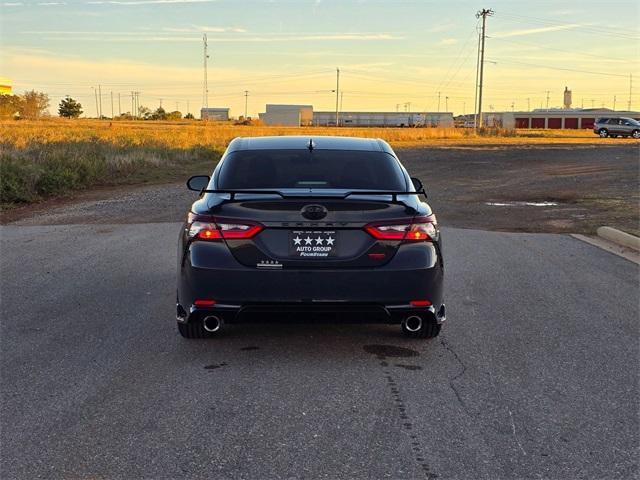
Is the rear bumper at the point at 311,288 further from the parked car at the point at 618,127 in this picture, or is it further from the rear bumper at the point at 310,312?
the parked car at the point at 618,127

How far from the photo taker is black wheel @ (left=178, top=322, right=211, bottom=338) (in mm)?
5474

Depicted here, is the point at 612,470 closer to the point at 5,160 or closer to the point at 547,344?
the point at 547,344

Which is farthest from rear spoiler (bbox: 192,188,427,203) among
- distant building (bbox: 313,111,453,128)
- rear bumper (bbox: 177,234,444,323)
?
distant building (bbox: 313,111,453,128)

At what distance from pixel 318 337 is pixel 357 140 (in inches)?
72.0

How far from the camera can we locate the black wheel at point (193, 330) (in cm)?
547

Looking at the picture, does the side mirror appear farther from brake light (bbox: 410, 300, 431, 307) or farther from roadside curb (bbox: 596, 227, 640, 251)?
roadside curb (bbox: 596, 227, 640, 251)

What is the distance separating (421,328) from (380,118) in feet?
493

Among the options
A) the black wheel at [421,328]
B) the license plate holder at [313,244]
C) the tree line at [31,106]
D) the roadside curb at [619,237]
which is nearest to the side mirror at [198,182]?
the license plate holder at [313,244]

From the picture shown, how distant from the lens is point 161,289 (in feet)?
24.4

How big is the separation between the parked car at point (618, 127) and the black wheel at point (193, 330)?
61.9 meters

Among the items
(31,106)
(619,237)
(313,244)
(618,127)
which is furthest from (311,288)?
(31,106)

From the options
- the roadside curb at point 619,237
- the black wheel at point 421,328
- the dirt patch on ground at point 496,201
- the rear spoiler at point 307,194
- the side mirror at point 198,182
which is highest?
the rear spoiler at point 307,194

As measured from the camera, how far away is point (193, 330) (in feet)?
18.1

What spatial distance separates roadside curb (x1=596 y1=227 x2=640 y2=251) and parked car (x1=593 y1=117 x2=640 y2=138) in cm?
5416
